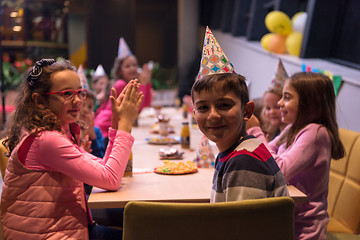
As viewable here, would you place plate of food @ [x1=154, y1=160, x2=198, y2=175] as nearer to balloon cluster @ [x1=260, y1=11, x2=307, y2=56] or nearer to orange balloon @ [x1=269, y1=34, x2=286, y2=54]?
balloon cluster @ [x1=260, y1=11, x2=307, y2=56]

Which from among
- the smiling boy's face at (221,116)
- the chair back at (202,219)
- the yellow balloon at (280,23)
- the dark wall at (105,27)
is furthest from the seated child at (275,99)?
the dark wall at (105,27)

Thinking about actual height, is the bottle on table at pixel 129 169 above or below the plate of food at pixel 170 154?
above

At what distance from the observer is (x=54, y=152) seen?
62.1 inches

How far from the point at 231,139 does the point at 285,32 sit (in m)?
3.57

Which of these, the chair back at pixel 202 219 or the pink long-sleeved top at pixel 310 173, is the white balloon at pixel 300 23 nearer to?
the pink long-sleeved top at pixel 310 173

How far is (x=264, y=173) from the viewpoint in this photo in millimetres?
1201

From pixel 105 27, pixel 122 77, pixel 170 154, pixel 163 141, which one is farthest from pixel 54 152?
pixel 105 27

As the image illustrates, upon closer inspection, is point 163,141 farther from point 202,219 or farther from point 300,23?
point 300,23

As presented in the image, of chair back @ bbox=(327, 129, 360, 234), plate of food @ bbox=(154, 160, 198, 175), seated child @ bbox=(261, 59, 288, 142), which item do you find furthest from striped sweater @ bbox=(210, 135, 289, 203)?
seated child @ bbox=(261, 59, 288, 142)

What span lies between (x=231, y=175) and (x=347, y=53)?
301cm

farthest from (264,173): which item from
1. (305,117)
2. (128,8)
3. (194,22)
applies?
(194,22)

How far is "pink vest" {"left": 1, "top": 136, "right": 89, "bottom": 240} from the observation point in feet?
5.20

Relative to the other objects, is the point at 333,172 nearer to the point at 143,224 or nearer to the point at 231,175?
the point at 231,175

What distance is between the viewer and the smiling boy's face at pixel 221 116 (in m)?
1.33
